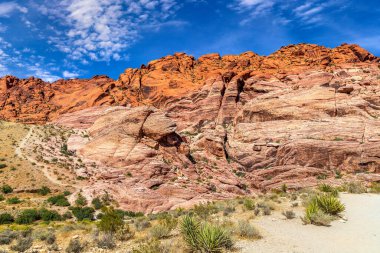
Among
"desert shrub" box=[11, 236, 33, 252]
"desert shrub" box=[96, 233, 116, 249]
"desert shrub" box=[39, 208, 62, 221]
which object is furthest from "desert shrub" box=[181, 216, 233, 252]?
"desert shrub" box=[39, 208, 62, 221]

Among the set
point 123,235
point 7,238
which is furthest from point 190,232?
point 7,238

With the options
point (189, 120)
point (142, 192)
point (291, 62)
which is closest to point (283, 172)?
point (142, 192)

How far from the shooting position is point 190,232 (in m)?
11.7

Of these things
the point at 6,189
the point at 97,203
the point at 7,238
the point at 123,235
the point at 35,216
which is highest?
the point at 123,235

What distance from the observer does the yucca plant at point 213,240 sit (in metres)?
10.3

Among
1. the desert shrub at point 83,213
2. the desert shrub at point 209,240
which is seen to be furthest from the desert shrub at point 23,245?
the desert shrub at point 83,213

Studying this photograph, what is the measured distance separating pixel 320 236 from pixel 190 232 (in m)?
5.18

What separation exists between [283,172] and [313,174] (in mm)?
4471

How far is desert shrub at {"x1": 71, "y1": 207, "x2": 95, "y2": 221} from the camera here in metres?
30.4

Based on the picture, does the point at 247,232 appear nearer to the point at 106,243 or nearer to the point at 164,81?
the point at 106,243

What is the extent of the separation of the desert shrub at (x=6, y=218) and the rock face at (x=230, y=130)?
10763mm

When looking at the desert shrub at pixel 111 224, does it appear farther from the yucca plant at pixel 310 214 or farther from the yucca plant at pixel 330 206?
the yucca plant at pixel 330 206

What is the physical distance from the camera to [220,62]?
9925 cm

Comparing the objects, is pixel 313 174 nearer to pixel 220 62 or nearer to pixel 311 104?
pixel 311 104
